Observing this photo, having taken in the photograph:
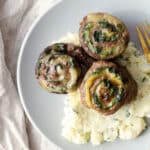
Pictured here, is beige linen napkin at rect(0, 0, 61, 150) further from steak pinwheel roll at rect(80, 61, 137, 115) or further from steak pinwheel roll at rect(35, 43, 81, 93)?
steak pinwheel roll at rect(80, 61, 137, 115)

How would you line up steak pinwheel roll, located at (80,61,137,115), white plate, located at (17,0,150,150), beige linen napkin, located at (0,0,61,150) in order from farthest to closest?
Result: beige linen napkin, located at (0,0,61,150) < white plate, located at (17,0,150,150) < steak pinwheel roll, located at (80,61,137,115)

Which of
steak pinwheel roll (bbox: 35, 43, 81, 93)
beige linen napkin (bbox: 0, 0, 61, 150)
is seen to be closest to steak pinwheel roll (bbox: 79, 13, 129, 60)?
steak pinwheel roll (bbox: 35, 43, 81, 93)

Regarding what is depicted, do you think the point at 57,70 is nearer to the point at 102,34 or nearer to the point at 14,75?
the point at 102,34

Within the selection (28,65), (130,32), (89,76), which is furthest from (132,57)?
(28,65)

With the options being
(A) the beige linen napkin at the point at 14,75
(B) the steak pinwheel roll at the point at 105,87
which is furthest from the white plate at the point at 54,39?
(B) the steak pinwheel roll at the point at 105,87

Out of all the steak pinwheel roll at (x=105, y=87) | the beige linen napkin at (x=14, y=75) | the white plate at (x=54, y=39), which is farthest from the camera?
the beige linen napkin at (x=14, y=75)

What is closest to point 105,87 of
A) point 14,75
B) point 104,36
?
point 104,36

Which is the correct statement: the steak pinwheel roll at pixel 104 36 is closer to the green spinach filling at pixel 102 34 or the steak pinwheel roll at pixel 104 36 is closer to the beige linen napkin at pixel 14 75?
the green spinach filling at pixel 102 34
